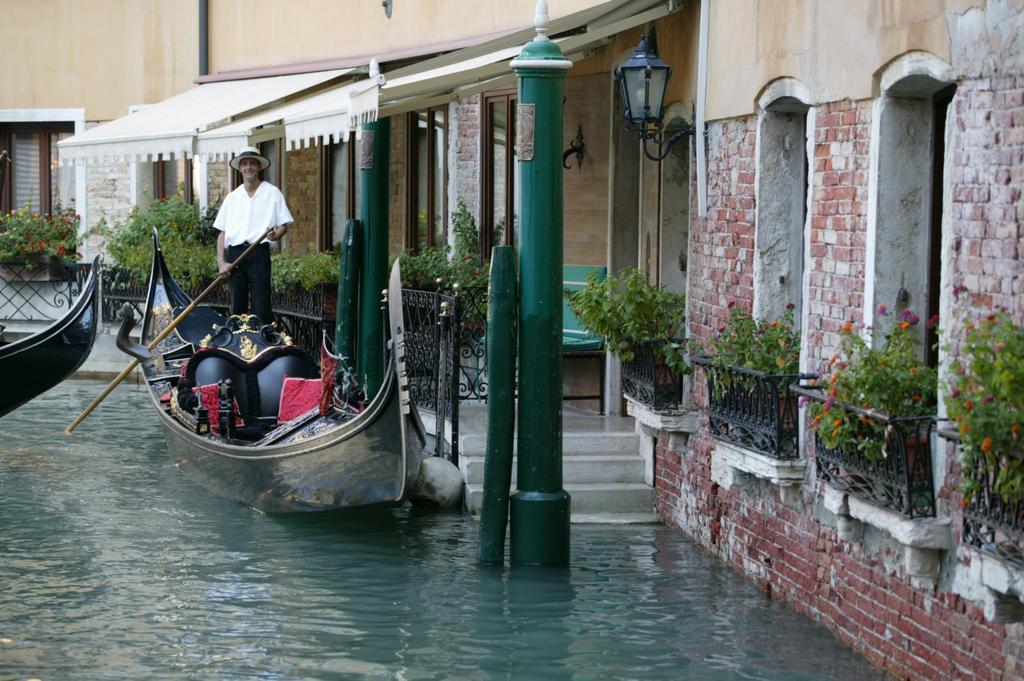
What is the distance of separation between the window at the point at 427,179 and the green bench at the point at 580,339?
1.89 m

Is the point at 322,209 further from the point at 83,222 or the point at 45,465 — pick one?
the point at 45,465

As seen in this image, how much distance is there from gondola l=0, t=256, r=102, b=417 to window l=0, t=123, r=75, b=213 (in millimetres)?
5303

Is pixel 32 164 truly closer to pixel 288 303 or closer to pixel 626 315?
pixel 288 303

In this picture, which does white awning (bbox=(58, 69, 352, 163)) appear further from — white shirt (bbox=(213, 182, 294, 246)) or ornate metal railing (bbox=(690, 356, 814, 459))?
ornate metal railing (bbox=(690, 356, 814, 459))

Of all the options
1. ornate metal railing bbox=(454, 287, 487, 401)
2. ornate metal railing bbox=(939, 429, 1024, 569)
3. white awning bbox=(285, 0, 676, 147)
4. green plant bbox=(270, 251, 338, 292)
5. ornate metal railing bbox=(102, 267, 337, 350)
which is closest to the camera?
ornate metal railing bbox=(939, 429, 1024, 569)

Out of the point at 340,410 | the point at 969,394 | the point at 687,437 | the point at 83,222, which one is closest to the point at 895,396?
the point at 969,394

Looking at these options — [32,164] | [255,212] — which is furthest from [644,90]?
[32,164]

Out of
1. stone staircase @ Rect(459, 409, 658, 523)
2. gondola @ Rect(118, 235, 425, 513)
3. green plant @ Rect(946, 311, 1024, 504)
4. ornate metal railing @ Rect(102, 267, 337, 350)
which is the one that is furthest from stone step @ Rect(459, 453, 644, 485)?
green plant @ Rect(946, 311, 1024, 504)

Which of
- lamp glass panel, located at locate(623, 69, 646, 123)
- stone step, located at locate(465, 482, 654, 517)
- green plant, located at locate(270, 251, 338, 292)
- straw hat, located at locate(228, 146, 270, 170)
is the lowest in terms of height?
stone step, located at locate(465, 482, 654, 517)

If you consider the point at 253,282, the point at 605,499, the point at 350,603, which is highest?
the point at 253,282

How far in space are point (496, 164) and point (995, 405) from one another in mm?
6829

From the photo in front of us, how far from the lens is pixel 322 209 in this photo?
13625 mm

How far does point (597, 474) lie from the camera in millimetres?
8016

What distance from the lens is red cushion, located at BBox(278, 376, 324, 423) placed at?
8586 millimetres
